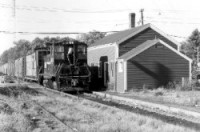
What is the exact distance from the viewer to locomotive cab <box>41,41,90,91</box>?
22.3 meters

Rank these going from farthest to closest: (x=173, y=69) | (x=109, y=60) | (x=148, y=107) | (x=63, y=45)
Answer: (x=109, y=60)
(x=173, y=69)
(x=63, y=45)
(x=148, y=107)

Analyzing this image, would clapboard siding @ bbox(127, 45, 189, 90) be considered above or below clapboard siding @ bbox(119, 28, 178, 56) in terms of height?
below

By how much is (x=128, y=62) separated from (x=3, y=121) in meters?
15.0

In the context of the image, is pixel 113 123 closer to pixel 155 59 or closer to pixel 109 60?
pixel 155 59

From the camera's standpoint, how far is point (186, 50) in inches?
2931

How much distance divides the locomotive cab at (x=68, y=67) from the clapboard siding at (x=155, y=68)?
346 cm

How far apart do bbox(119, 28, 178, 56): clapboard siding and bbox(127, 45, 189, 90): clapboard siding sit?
2.74 m

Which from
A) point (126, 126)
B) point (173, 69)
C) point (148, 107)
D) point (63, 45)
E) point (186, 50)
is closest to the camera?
point (126, 126)

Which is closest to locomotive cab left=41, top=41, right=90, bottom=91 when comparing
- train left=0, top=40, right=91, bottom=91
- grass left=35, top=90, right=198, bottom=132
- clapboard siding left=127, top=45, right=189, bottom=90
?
train left=0, top=40, right=91, bottom=91

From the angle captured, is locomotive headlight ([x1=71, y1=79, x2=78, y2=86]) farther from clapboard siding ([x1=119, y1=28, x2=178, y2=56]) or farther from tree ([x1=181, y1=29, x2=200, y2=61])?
tree ([x1=181, y1=29, x2=200, y2=61])

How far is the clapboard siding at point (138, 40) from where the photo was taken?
26.6 metres

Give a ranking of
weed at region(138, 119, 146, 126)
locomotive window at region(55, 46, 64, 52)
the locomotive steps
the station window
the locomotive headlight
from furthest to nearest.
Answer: the station window, locomotive window at region(55, 46, 64, 52), the locomotive headlight, the locomotive steps, weed at region(138, 119, 146, 126)

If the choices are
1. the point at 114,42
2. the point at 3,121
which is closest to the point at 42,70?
the point at 114,42

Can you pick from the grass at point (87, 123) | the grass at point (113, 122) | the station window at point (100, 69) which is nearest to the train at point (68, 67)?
the station window at point (100, 69)
